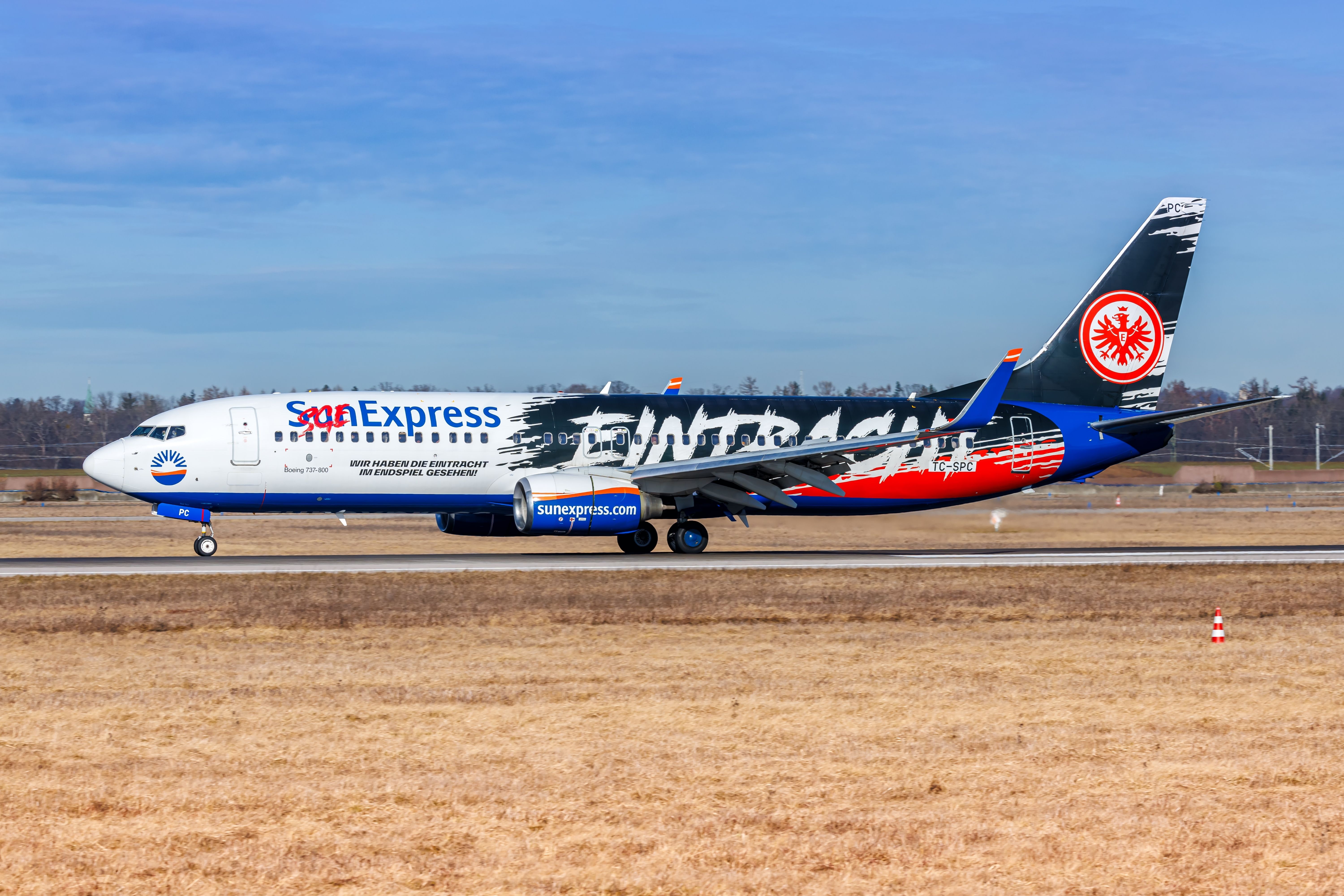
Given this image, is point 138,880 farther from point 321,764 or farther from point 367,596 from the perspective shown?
point 367,596

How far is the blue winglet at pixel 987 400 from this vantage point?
112 feet

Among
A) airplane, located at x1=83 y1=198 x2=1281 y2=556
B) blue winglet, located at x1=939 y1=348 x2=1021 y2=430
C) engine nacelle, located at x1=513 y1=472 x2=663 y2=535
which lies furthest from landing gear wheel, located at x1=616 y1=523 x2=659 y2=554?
blue winglet, located at x1=939 y1=348 x2=1021 y2=430

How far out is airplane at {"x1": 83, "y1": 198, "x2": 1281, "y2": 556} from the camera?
3306cm

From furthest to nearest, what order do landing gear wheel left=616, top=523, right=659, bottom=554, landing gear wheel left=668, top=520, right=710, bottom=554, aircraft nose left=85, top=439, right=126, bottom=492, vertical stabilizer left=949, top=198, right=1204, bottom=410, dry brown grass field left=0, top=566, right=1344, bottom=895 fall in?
vertical stabilizer left=949, top=198, right=1204, bottom=410 < landing gear wheel left=616, top=523, right=659, bottom=554 < landing gear wheel left=668, top=520, right=710, bottom=554 < aircraft nose left=85, top=439, right=126, bottom=492 < dry brown grass field left=0, top=566, right=1344, bottom=895

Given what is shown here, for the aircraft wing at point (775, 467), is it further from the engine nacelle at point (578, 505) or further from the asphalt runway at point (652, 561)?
the asphalt runway at point (652, 561)

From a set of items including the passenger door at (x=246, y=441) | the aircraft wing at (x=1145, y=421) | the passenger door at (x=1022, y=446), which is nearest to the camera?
the passenger door at (x=246, y=441)

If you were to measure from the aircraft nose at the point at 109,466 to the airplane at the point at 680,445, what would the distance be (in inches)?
1.9

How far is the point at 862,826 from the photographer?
32.2ft

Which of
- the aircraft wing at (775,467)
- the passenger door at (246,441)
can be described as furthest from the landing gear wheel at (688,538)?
the passenger door at (246,441)

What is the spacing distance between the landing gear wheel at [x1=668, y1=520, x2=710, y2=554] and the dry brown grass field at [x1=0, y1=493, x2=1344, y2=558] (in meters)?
3.24

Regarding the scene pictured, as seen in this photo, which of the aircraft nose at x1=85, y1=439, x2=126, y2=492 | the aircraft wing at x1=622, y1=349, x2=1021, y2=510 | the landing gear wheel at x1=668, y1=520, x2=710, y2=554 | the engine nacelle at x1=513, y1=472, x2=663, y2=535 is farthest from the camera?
the landing gear wheel at x1=668, y1=520, x2=710, y2=554

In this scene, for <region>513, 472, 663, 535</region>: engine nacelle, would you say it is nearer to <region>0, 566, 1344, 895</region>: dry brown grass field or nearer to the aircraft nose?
<region>0, 566, 1344, 895</region>: dry brown grass field

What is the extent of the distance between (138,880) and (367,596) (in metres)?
16.2

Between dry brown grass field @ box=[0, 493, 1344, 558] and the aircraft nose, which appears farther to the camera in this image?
dry brown grass field @ box=[0, 493, 1344, 558]
